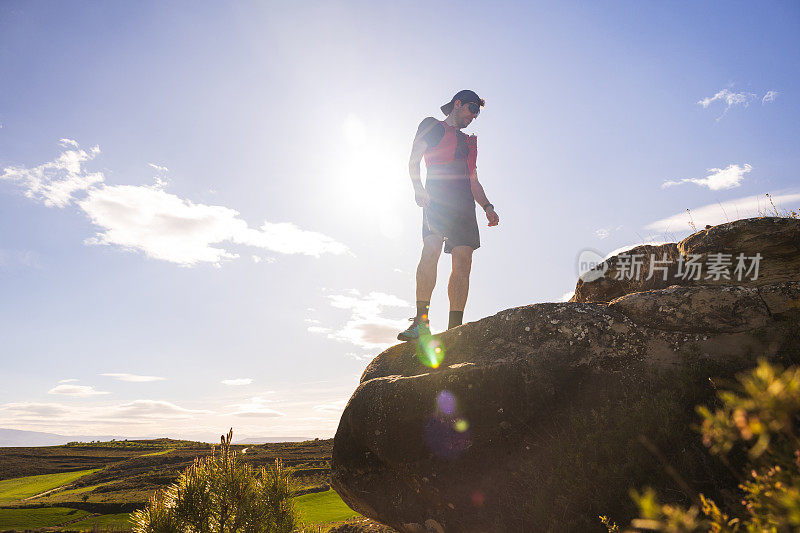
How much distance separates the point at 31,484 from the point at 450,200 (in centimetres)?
7849

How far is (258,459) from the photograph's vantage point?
5809 centimetres

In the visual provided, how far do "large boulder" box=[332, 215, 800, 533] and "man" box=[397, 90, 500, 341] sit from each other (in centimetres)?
111

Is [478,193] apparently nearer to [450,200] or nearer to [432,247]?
[450,200]

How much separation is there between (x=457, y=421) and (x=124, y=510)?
4328 centimetres

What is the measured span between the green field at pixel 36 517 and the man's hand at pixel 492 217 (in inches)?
1615

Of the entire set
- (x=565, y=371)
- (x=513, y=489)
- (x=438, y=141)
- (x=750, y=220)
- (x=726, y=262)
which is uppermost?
(x=438, y=141)

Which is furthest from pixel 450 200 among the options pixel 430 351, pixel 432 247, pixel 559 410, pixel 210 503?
pixel 210 503

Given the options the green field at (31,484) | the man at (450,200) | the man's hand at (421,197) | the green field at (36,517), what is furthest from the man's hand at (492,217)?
the green field at (31,484)

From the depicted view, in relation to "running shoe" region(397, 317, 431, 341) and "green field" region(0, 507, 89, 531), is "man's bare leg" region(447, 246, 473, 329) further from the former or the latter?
"green field" region(0, 507, 89, 531)

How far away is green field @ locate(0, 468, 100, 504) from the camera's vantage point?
167ft

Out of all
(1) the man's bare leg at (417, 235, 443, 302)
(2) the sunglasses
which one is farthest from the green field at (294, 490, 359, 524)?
(2) the sunglasses

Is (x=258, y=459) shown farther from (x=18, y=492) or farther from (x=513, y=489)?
(x=513, y=489)

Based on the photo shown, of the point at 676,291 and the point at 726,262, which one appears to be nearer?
the point at 676,291

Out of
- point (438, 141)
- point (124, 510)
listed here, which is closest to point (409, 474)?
point (438, 141)
